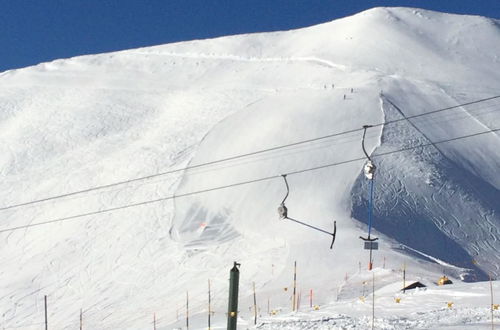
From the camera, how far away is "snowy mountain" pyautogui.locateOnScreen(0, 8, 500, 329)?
39.4m

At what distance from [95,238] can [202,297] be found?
1151 cm

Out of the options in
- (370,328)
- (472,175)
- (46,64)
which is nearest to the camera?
(370,328)

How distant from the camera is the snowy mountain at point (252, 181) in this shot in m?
39.4

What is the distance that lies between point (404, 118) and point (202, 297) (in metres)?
24.9

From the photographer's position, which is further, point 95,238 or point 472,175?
point 472,175

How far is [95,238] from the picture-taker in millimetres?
47812

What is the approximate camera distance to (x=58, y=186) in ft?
184

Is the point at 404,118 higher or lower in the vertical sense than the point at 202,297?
higher

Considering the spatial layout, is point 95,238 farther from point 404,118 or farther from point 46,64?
point 46,64

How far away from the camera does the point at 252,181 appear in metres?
50.7

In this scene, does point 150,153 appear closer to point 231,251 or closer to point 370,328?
point 231,251

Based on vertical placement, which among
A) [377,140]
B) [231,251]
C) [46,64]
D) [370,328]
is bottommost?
[370,328]

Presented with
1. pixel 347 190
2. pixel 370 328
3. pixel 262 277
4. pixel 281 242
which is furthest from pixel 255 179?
pixel 370 328

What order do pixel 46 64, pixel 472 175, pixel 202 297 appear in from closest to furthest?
1. pixel 202 297
2. pixel 472 175
3. pixel 46 64
